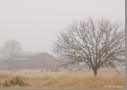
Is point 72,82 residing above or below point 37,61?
below

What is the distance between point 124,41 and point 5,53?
1717cm

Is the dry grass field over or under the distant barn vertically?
under

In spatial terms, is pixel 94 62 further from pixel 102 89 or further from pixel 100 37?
pixel 102 89

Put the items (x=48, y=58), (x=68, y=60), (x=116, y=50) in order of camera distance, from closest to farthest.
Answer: (x=116, y=50) < (x=68, y=60) < (x=48, y=58)

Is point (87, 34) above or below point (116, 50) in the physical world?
above

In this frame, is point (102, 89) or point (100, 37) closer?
point (102, 89)

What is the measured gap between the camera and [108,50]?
11258 millimetres

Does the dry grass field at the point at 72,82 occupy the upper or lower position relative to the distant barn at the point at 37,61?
lower

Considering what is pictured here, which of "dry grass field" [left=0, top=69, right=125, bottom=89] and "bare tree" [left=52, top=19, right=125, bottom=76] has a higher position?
"bare tree" [left=52, top=19, right=125, bottom=76]

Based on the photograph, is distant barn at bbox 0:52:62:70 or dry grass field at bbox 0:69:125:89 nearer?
dry grass field at bbox 0:69:125:89

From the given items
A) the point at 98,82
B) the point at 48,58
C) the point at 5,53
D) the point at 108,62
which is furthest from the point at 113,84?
the point at 5,53

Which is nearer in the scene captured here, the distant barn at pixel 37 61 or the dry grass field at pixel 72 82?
the dry grass field at pixel 72 82

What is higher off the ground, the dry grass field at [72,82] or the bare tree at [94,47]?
the bare tree at [94,47]

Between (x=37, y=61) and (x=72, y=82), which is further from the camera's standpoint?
(x=37, y=61)
